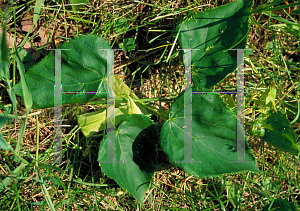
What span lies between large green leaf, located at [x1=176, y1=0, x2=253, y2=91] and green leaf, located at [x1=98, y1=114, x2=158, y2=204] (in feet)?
1.53

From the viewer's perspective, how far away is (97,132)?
177cm

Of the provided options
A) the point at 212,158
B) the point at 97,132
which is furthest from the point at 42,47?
the point at 212,158

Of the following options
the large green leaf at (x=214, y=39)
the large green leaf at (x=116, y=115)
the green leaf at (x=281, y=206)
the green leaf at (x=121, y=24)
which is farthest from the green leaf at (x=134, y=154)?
the green leaf at (x=281, y=206)

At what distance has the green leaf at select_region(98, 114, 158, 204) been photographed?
149cm

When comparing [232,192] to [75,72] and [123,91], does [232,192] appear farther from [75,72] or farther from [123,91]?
[75,72]

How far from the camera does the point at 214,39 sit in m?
1.56

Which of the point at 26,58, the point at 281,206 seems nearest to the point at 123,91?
the point at 26,58

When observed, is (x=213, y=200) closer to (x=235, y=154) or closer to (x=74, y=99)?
(x=235, y=154)

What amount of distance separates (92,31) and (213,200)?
1.52 metres

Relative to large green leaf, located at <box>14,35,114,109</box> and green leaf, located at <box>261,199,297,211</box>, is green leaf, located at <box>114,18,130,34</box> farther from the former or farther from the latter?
green leaf, located at <box>261,199,297,211</box>

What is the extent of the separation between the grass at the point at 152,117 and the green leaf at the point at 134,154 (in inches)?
9.4

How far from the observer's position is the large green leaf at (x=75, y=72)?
151 cm

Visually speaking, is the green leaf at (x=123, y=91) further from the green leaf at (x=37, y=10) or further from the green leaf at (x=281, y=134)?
the green leaf at (x=281, y=134)

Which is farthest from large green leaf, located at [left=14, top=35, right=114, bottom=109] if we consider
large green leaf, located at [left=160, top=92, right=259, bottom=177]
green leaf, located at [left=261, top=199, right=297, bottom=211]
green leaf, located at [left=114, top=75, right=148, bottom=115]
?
green leaf, located at [left=261, top=199, right=297, bottom=211]
